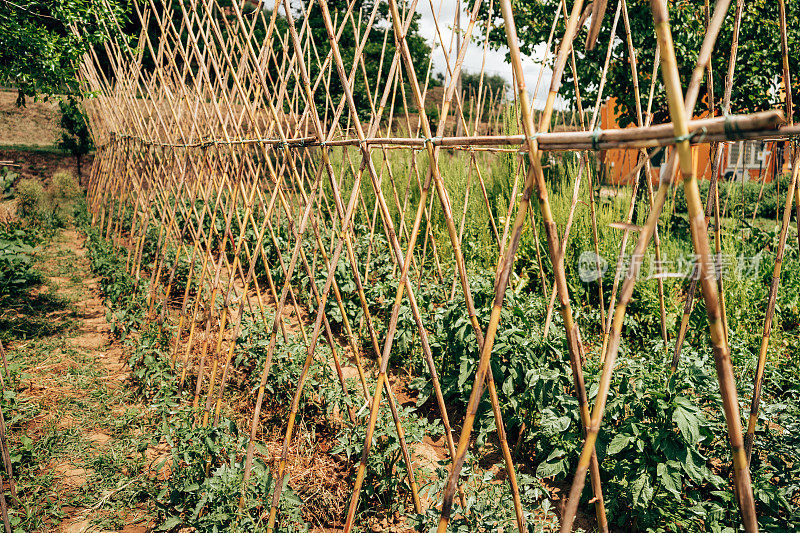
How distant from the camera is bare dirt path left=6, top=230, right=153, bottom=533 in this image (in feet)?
6.53

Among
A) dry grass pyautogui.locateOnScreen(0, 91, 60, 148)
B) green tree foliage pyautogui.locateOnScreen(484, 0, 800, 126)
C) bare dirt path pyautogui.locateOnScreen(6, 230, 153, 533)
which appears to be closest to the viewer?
bare dirt path pyautogui.locateOnScreen(6, 230, 153, 533)

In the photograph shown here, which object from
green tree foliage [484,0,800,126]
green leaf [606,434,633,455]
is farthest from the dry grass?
green leaf [606,434,633,455]

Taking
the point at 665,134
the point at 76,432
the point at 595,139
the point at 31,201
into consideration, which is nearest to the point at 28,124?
the point at 31,201

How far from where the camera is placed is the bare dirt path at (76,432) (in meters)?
1.99

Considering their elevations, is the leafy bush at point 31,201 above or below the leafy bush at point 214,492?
above

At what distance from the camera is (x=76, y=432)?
250 centimetres

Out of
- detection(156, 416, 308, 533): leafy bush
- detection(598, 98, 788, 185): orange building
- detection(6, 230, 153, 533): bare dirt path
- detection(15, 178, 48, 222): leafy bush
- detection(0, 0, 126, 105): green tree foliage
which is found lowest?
detection(6, 230, 153, 533): bare dirt path

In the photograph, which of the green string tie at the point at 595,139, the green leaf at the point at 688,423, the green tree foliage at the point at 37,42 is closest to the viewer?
the green string tie at the point at 595,139

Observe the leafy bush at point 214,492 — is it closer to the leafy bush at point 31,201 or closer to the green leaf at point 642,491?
the green leaf at point 642,491

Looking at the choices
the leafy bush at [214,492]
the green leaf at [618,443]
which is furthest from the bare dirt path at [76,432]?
the green leaf at [618,443]

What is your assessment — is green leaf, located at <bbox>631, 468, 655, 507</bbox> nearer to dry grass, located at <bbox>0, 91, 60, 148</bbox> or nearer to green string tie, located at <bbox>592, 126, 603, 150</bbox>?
green string tie, located at <bbox>592, 126, 603, 150</bbox>

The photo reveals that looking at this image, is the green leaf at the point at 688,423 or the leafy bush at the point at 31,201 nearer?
the green leaf at the point at 688,423

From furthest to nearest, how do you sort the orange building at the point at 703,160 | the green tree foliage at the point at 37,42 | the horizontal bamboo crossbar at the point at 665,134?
1. the green tree foliage at the point at 37,42
2. the orange building at the point at 703,160
3. the horizontal bamboo crossbar at the point at 665,134

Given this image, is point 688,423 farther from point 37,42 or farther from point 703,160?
point 703,160
